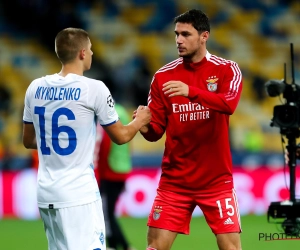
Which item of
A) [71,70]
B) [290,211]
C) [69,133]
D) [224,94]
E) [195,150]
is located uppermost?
[71,70]

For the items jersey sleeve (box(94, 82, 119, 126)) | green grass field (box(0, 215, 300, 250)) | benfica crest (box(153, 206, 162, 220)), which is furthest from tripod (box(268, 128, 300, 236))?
green grass field (box(0, 215, 300, 250))

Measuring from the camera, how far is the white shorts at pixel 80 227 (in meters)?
4.83

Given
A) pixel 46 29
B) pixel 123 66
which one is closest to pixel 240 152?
pixel 123 66

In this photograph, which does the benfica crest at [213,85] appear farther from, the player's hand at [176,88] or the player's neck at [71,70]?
the player's neck at [71,70]

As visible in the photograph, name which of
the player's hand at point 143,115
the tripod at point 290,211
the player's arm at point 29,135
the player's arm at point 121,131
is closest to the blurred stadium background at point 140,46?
the tripod at point 290,211

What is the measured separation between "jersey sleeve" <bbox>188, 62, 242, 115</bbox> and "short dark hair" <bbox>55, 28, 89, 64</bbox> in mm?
874

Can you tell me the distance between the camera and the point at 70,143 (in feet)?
15.9

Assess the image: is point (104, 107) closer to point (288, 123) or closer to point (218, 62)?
point (218, 62)

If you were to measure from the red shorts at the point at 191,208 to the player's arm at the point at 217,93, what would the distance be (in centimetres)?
71

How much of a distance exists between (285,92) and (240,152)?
7.49 meters

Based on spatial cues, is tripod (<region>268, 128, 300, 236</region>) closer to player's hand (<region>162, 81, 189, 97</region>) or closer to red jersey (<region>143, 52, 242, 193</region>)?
red jersey (<region>143, 52, 242, 193</region>)

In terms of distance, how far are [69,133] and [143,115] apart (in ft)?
2.83

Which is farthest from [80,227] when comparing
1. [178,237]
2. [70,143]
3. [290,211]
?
[178,237]

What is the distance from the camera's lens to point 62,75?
4.98 metres
